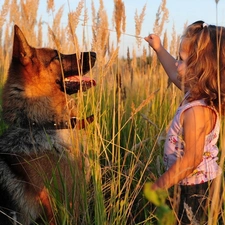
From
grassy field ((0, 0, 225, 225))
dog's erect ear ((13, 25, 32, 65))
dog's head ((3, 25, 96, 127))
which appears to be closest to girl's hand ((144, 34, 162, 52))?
grassy field ((0, 0, 225, 225))

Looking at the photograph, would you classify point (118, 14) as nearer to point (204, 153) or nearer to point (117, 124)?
point (204, 153)

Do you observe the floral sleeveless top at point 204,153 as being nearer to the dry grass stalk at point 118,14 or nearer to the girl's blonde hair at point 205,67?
the girl's blonde hair at point 205,67

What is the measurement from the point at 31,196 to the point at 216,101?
133 cm

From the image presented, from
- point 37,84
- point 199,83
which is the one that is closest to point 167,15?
point 37,84

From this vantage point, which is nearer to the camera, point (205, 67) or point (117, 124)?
point (205, 67)

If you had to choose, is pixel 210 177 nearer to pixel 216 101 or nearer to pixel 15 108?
pixel 216 101

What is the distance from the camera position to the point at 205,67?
2102 mm

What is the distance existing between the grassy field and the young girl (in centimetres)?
17

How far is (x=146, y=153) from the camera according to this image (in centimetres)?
292

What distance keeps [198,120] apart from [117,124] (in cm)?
174

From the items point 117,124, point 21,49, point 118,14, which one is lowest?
point 117,124

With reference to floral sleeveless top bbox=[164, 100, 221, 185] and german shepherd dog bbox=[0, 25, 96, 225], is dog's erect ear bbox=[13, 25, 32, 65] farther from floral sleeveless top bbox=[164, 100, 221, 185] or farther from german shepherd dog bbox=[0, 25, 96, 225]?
floral sleeveless top bbox=[164, 100, 221, 185]

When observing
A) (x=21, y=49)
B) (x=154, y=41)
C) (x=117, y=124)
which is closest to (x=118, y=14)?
(x=154, y=41)

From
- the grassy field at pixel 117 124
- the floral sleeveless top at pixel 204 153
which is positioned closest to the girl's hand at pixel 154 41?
the grassy field at pixel 117 124
